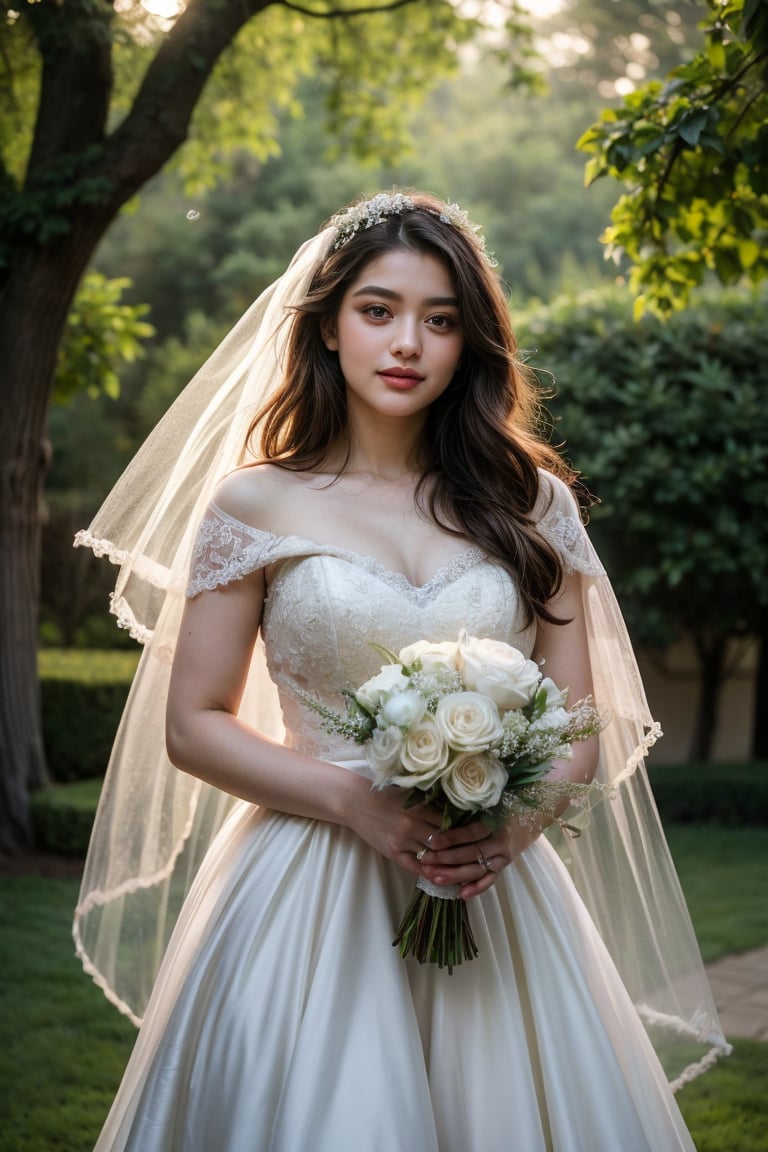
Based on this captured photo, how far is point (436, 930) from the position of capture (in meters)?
2.40

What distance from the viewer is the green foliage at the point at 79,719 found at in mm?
8688

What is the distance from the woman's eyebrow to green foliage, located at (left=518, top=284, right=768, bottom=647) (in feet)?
19.5

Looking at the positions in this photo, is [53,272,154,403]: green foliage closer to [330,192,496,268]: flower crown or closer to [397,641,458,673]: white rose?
[330,192,496,268]: flower crown

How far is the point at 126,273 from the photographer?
20.0m

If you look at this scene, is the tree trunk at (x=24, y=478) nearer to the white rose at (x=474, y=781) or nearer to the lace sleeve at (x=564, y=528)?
the lace sleeve at (x=564, y=528)

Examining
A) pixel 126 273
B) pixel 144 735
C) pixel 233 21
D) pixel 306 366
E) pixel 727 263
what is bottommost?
pixel 144 735

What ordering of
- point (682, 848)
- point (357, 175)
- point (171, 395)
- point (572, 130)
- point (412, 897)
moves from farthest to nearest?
point (572, 130)
point (357, 175)
point (171, 395)
point (682, 848)
point (412, 897)

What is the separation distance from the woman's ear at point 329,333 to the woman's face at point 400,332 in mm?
141

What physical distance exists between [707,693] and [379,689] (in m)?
8.63

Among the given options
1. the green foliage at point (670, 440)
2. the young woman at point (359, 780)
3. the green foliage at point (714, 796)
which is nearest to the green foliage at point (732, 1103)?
the young woman at point (359, 780)

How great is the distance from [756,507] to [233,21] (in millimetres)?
4805

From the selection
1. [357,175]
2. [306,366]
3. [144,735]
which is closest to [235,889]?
[144,735]

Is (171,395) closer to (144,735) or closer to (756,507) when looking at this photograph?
(756,507)

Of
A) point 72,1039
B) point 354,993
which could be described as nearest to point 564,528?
point 354,993
